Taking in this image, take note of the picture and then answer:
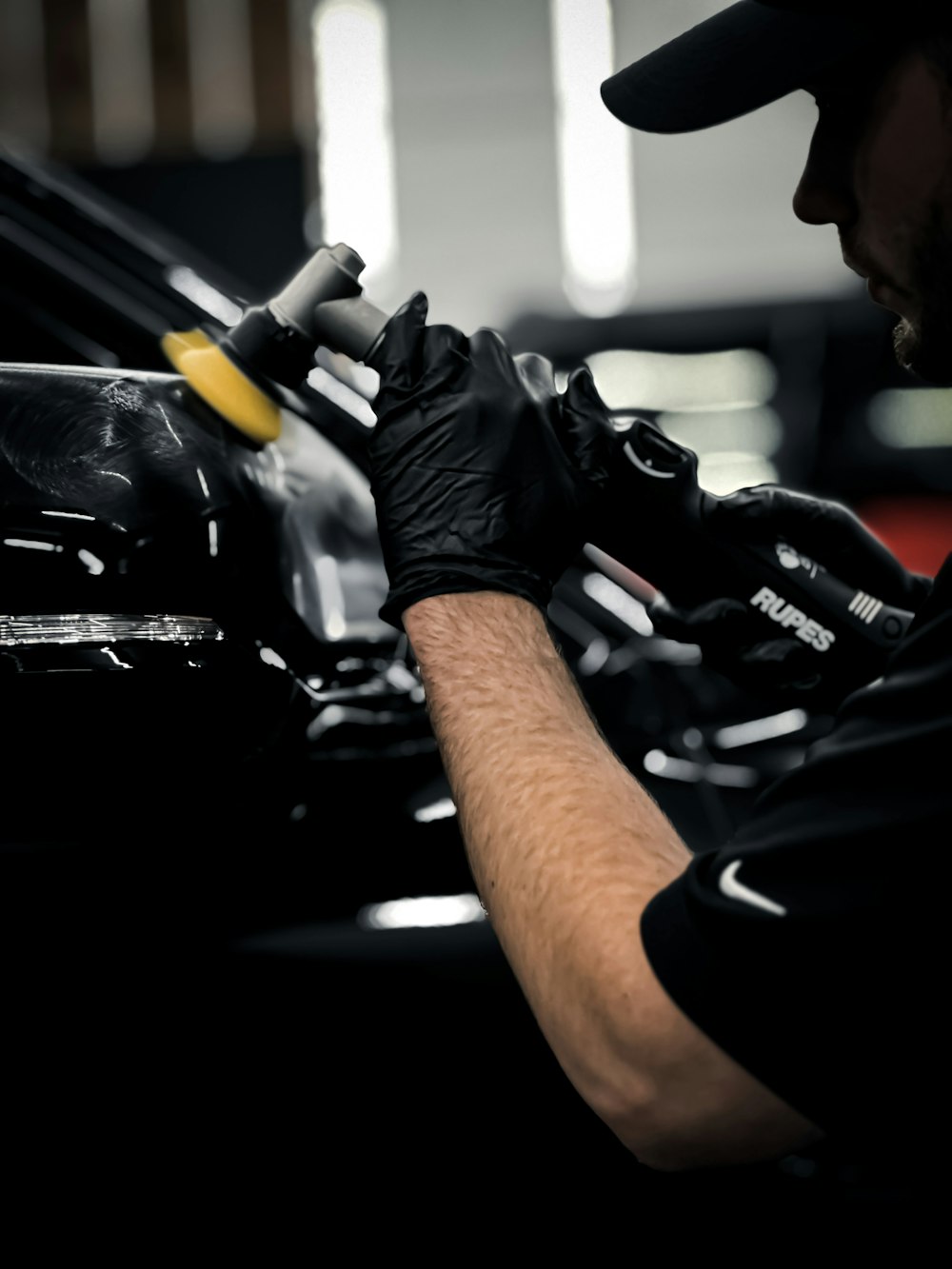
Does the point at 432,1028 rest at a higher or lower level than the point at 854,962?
lower

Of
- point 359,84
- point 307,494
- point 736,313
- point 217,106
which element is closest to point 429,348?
point 307,494

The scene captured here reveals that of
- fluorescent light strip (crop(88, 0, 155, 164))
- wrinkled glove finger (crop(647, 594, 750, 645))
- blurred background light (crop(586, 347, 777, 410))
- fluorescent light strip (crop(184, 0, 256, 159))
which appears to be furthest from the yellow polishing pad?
fluorescent light strip (crop(88, 0, 155, 164))

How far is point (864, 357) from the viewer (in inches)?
247

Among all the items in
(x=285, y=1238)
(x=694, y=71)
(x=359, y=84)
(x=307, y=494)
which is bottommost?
(x=285, y=1238)

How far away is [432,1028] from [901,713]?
0.34m

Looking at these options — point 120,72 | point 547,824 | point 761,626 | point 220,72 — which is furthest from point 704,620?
point 120,72

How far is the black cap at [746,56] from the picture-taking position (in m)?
0.64

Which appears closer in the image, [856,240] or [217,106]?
[856,240]

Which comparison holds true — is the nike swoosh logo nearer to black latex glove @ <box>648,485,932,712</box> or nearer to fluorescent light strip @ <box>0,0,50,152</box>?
black latex glove @ <box>648,485,932,712</box>

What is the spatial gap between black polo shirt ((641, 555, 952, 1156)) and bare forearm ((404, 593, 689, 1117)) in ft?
0.15

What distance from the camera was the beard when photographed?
651 mm

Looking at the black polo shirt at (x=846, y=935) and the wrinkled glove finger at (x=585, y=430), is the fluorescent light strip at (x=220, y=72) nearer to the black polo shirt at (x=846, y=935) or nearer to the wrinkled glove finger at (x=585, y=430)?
the wrinkled glove finger at (x=585, y=430)

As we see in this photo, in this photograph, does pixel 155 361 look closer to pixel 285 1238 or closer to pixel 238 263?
pixel 285 1238

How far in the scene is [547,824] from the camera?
630 millimetres
